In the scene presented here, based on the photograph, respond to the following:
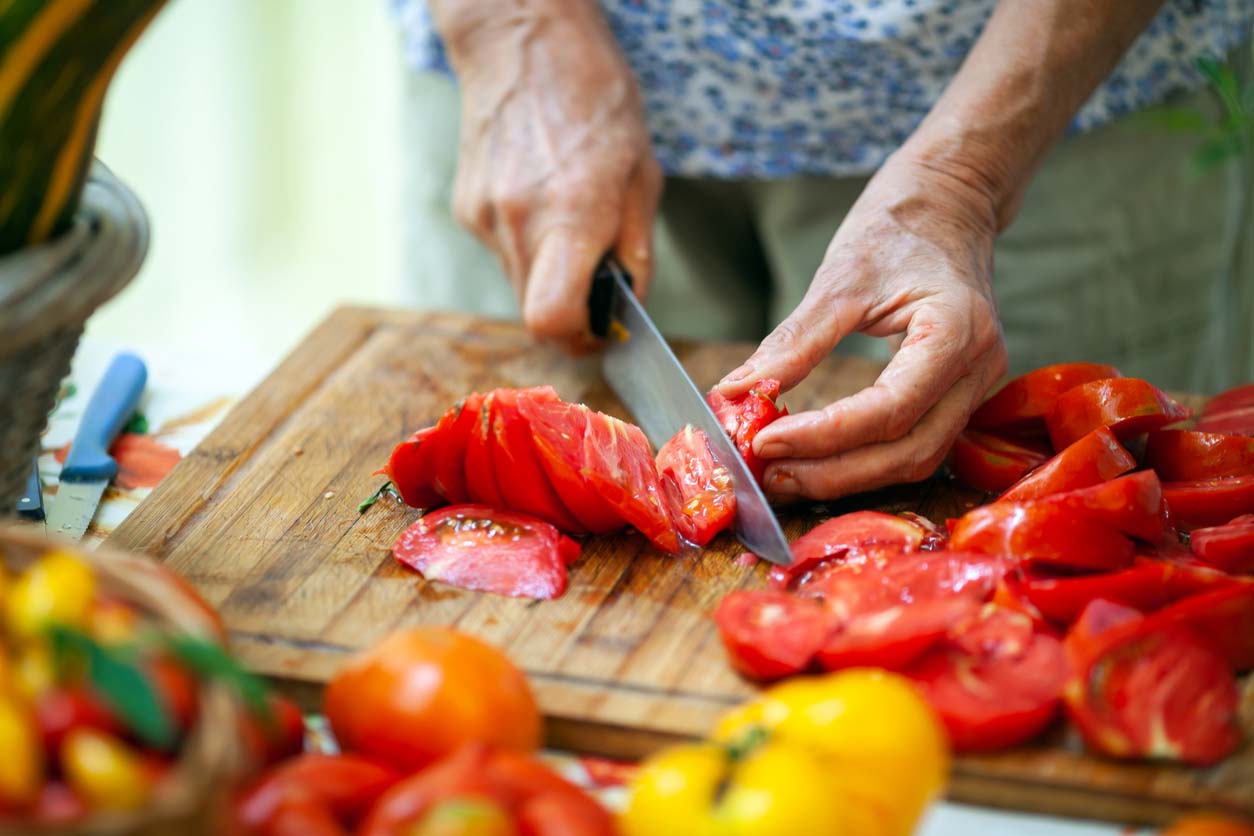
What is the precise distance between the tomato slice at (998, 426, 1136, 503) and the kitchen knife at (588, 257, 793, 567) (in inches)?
13.7

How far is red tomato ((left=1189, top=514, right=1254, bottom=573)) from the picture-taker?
1.63 m

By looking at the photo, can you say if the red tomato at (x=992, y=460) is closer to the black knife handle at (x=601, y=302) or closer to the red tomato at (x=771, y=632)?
the red tomato at (x=771, y=632)

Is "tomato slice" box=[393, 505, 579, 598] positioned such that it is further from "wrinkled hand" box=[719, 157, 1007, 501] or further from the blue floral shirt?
the blue floral shirt

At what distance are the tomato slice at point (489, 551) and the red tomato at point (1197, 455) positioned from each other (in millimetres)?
880

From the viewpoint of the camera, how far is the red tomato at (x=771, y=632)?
56.6 inches

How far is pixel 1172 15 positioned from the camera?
7.97ft

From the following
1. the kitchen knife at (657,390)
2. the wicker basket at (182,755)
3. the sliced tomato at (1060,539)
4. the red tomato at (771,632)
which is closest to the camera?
the wicker basket at (182,755)

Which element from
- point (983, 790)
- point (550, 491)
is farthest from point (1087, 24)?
point (983, 790)

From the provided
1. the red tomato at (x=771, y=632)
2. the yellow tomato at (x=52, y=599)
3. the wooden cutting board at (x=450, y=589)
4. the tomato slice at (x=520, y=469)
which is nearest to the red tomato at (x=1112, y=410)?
the wooden cutting board at (x=450, y=589)

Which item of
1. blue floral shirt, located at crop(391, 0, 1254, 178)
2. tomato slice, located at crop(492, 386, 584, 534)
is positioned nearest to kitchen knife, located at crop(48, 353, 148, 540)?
tomato slice, located at crop(492, 386, 584, 534)

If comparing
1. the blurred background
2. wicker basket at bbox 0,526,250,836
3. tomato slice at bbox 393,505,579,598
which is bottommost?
the blurred background

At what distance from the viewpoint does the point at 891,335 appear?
1981mm

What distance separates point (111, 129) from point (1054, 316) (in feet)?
13.7

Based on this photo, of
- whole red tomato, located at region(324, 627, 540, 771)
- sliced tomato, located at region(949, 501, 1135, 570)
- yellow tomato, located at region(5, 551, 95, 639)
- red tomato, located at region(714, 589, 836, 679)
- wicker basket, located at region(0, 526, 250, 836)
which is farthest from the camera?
sliced tomato, located at region(949, 501, 1135, 570)
